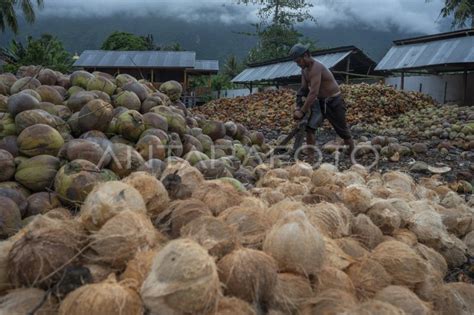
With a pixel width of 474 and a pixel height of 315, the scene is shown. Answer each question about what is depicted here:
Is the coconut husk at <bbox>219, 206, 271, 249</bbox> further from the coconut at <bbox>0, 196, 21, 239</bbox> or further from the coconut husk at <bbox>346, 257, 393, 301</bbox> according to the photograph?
the coconut at <bbox>0, 196, 21, 239</bbox>

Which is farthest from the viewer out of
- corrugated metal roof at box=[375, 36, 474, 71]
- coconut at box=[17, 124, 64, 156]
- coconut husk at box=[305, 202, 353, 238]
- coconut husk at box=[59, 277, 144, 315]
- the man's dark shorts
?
corrugated metal roof at box=[375, 36, 474, 71]

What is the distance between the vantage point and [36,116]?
143 inches

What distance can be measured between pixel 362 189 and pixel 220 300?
1725mm

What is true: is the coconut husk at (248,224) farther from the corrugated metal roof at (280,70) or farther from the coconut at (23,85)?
the corrugated metal roof at (280,70)

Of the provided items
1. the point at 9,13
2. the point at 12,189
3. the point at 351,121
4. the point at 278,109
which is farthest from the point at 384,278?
the point at 9,13

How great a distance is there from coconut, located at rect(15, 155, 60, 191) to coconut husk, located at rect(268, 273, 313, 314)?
78.2 inches

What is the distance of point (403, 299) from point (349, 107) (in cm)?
1207

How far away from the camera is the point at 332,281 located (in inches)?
77.8

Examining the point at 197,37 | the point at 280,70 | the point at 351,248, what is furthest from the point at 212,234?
the point at 197,37

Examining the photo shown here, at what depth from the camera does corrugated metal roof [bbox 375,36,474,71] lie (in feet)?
47.0

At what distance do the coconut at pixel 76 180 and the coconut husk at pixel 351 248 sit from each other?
154cm

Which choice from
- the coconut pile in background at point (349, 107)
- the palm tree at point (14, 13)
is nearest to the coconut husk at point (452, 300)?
the coconut pile in background at point (349, 107)

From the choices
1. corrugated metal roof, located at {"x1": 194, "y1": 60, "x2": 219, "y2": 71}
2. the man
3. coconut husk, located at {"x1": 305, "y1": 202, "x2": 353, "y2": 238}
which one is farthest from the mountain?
coconut husk, located at {"x1": 305, "y1": 202, "x2": 353, "y2": 238}

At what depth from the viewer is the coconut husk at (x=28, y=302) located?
160 cm
